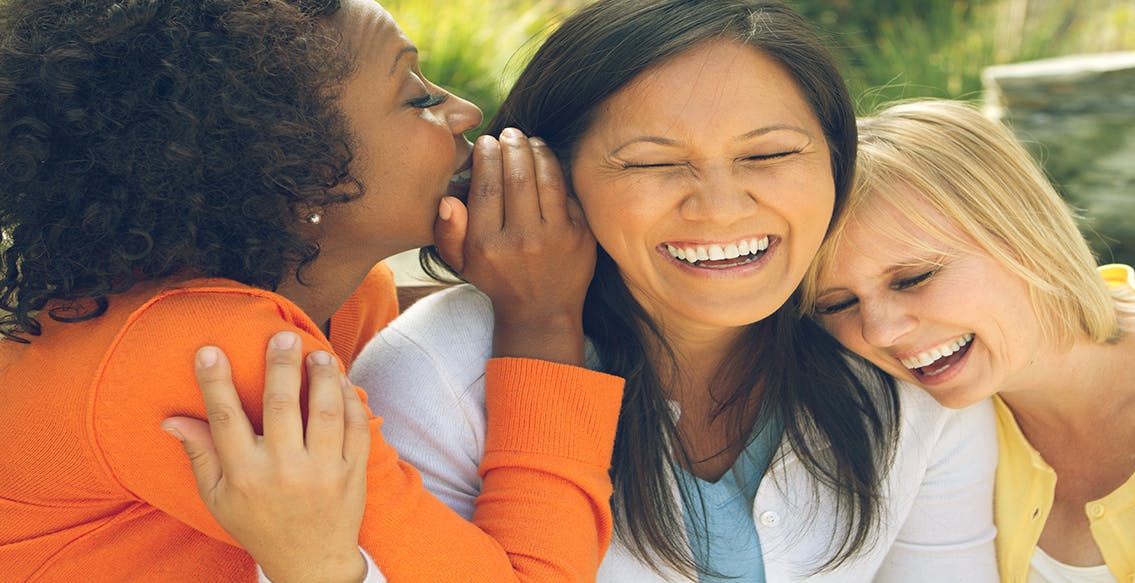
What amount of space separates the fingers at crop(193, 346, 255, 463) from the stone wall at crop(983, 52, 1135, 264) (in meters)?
4.85

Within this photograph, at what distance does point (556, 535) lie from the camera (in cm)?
200

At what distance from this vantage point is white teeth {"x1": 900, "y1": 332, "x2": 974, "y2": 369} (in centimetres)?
239

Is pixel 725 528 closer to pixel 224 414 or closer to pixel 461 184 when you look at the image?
pixel 461 184

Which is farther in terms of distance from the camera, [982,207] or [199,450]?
[982,207]

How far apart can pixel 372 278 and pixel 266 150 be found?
2.95 feet

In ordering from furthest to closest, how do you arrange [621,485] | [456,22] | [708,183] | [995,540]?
[456,22]
[995,540]
[621,485]
[708,183]

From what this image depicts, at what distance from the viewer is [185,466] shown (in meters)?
1.79

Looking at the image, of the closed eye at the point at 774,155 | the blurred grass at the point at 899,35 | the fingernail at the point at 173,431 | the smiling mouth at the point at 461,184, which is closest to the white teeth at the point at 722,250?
the closed eye at the point at 774,155

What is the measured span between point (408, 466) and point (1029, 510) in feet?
4.92

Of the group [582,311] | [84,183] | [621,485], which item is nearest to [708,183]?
[582,311]

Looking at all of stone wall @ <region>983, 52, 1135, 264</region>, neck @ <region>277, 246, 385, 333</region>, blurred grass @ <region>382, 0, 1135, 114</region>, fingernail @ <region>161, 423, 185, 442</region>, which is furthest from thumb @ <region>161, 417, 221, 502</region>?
stone wall @ <region>983, 52, 1135, 264</region>

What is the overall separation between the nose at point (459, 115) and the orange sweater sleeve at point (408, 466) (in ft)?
1.68

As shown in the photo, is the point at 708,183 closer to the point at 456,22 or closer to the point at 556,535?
the point at 556,535

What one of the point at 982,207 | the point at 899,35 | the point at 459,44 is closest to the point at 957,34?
the point at 899,35
